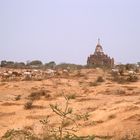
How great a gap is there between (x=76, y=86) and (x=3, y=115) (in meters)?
10.9

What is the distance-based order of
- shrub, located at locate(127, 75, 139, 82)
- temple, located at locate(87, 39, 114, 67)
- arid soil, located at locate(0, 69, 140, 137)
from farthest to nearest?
temple, located at locate(87, 39, 114, 67) < shrub, located at locate(127, 75, 139, 82) < arid soil, located at locate(0, 69, 140, 137)

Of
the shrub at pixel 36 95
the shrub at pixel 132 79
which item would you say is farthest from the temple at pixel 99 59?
the shrub at pixel 36 95

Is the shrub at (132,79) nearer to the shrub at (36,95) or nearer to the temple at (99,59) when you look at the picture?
the shrub at (36,95)

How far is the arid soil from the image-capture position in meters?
12.3

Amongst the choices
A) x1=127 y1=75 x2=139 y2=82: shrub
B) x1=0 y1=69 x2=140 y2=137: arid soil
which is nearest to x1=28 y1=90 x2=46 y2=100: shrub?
x1=0 y1=69 x2=140 y2=137: arid soil

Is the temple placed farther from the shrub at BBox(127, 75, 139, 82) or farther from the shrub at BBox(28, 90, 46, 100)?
the shrub at BBox(28, 90, 46, 100)

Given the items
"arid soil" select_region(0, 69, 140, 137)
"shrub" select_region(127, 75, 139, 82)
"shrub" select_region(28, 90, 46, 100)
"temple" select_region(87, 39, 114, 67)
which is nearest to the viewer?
"arid soil" select_region(0, 69, 140, 137)

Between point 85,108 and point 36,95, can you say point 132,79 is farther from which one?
point 85,108

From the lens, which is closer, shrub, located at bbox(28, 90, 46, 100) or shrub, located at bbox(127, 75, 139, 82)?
shrub, located at bbox(28, 90, 46, 100)

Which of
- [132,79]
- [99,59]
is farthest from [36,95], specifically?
[99,59]

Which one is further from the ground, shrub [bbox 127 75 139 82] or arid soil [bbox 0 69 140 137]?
shrub [bbox 127 75 139 82]

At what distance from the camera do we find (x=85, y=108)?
16.5 metres

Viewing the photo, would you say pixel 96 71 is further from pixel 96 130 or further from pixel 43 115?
pixel 96 130

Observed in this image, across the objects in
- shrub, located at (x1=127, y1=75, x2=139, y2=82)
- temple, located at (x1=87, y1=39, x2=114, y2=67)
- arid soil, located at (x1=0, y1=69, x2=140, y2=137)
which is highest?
temple, located at (x1=87, y1=39, x2=114, y2=67)
